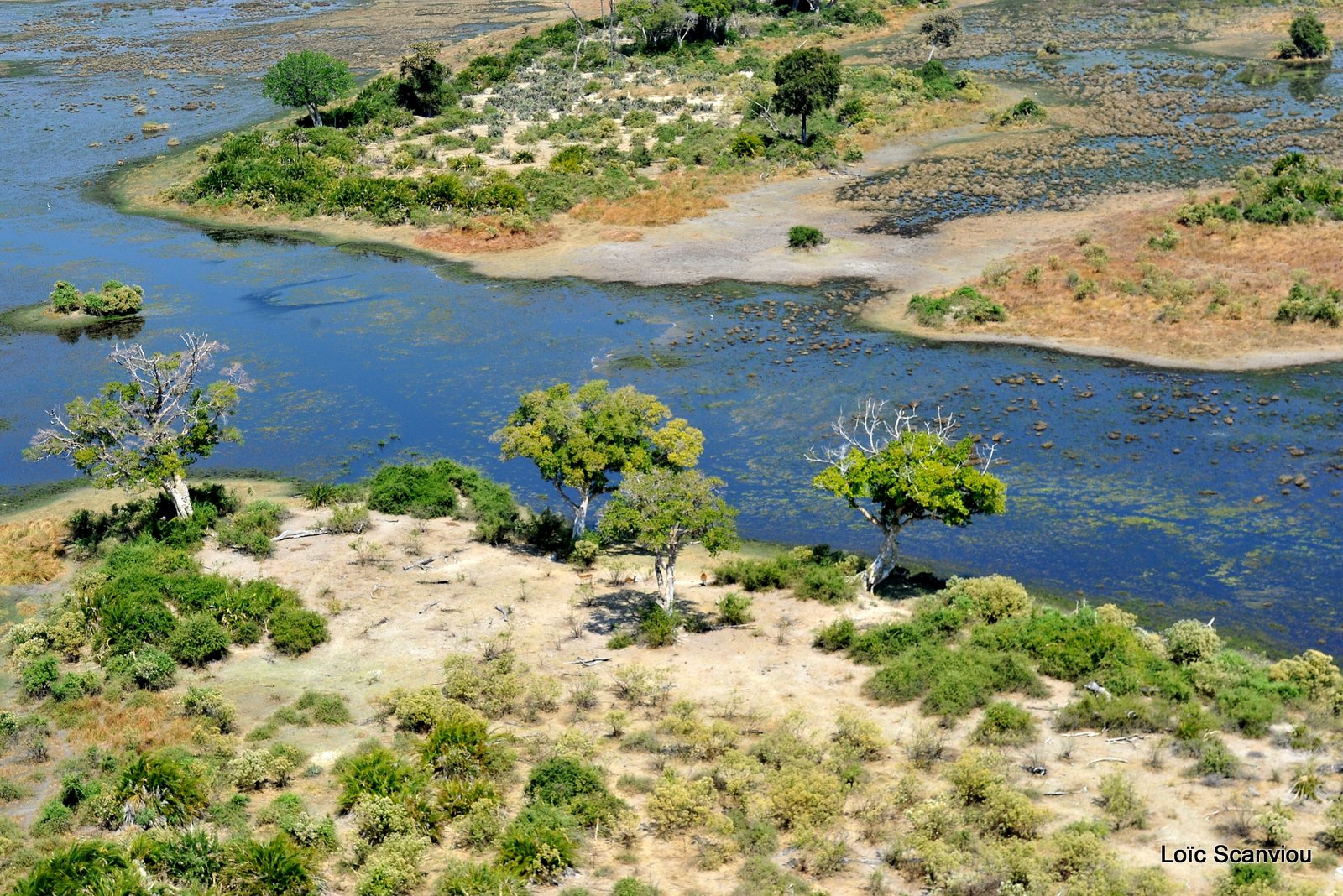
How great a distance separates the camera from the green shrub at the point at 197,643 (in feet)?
130

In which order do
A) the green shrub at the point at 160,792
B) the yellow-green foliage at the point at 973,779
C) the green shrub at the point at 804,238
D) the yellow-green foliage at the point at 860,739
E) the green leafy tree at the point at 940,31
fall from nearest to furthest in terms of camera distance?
the yellow-green foliage at the point at 973,779
the green shrub at the point at 160,792
the yellow-green foliage at the point at 860,739
the green shrub at the point at 804,238
the green leafy tree at the point at 940,31

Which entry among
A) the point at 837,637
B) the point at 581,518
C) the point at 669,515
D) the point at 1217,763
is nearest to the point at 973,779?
the point at 1217,763

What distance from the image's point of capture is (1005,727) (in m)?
33.6

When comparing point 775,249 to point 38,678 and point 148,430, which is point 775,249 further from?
point 38,678

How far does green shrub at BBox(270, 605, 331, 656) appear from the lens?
40156mm

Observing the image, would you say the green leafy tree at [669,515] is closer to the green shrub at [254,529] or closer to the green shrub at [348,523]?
the green shrub at [348,523]

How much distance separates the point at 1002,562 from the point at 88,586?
2988 cm

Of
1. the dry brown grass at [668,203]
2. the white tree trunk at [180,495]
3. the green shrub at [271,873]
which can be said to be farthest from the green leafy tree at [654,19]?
the green shrub at [271,873]

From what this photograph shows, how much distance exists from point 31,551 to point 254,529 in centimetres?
803

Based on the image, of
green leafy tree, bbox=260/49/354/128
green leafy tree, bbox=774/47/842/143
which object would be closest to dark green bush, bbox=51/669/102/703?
green leafy tree, bbox=774/47/842/143

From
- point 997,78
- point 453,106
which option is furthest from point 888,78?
point 453,106

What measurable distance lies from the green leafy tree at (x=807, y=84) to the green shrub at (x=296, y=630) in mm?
60487

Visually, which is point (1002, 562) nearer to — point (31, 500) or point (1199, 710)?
point (1199, 710)

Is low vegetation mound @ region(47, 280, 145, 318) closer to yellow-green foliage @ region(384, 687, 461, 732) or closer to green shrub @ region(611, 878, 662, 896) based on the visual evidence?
yellow-green foliage @ region(384, 687, 461, 732)
